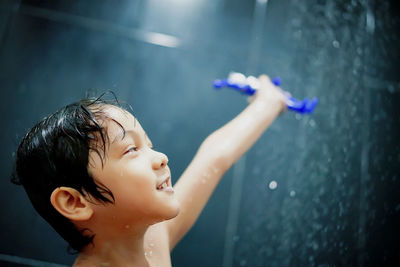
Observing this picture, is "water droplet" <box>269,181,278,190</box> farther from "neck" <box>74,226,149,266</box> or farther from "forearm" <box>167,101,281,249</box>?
"neck" <box>74,226,149,266</box>

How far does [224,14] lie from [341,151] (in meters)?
0.58

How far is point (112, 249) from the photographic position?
2.05ft

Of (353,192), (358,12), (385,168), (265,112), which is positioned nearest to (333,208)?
(353,192)

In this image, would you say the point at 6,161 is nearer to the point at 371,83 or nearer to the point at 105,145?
the point at 105,145

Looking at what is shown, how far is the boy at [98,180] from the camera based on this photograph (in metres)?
0.57

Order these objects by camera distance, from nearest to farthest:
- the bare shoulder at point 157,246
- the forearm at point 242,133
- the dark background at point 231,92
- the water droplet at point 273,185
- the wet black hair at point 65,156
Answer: the wet black hair at point 65,156 → the bare shoulder at point 157,246 → the forearm at point 242,133 → the dark background at point 231,92 → the water droplet at point 273,185

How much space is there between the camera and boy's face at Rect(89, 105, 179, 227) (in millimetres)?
567

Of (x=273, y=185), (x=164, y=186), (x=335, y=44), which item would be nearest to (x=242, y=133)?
(x=164, y=186)

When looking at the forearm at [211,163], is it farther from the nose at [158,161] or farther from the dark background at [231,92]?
the dark background at [231,92]

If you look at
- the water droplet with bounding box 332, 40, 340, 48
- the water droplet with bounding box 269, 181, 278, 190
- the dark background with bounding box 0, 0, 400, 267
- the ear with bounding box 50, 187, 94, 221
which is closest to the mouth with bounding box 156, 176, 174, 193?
the ear with bounding box 50, 187, 94, 221

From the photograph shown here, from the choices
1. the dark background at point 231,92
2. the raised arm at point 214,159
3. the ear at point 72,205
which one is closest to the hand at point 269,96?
the raised arm at point 214,159

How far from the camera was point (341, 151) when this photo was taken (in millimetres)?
1051

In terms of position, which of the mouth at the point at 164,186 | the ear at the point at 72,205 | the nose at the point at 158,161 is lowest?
the ear at the point at 72,205


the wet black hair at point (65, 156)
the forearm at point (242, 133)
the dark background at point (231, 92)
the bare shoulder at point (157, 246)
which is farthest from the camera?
the dark background at point (231, 92)
